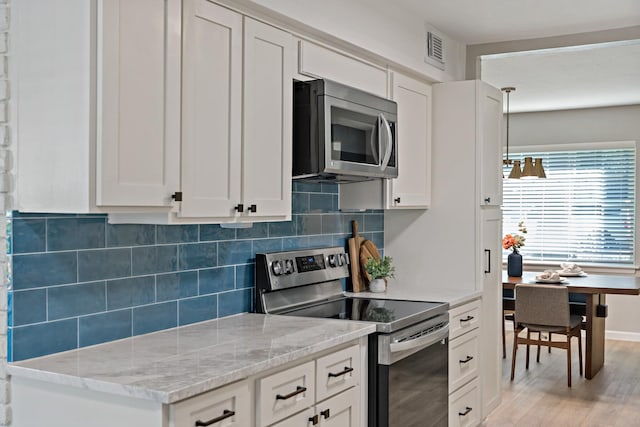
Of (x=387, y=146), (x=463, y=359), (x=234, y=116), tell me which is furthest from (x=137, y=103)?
(x=463, y=359)

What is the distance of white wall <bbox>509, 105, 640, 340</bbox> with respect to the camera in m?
7.39

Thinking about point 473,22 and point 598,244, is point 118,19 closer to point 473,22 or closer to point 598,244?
point 473,22

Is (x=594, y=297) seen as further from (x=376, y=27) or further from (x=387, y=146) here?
(x=376, y=27)

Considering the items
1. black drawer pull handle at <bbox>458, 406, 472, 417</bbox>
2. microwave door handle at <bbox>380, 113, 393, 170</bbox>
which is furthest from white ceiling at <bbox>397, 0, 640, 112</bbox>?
black drawer pull handle at <bbox>458, 406, 472, 417</bbox>

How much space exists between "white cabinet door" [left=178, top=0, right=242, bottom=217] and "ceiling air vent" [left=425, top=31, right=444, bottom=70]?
68.2 inches

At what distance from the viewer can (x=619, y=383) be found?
5.48 meters

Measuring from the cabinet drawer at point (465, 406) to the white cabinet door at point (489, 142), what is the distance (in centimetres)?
109

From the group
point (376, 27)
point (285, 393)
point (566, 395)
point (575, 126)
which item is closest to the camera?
point (285, 393)

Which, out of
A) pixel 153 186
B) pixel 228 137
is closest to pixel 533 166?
pixel 228 137

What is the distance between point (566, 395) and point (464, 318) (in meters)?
1.82

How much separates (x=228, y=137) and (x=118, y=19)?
64 centimetres

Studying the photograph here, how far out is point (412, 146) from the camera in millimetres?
3973

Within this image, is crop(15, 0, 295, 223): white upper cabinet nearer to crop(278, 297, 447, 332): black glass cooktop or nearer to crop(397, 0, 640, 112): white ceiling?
crop(278, 297, 447, 332): black glass cooktop

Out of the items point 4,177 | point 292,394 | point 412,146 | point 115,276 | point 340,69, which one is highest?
point 340,69
